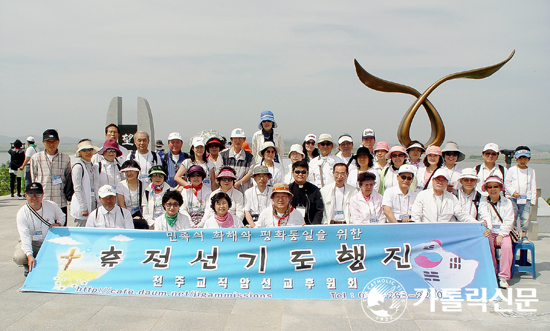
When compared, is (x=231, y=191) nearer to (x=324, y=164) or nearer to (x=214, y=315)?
(x=324, y=164)

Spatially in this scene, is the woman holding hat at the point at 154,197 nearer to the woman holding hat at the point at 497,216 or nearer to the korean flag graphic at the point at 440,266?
the korean flag graphic at the point at 440,266

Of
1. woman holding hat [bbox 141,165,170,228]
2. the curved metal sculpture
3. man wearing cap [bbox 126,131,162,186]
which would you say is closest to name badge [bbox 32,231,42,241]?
woman holding hat [bbox 141,165,170,228]

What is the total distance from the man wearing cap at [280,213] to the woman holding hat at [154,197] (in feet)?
4.87

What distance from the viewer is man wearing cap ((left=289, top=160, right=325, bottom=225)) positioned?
5.24 m

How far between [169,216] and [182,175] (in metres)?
1.19

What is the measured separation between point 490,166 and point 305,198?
3.09 metres

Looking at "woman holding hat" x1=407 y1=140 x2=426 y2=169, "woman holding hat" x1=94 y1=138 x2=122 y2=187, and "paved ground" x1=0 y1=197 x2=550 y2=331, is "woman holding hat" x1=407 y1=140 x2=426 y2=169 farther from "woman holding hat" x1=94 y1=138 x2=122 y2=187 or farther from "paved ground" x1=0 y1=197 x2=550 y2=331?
"woman holding hat" x1=94 y1=138 x2=122 y2=187

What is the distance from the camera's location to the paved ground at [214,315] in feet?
11.9

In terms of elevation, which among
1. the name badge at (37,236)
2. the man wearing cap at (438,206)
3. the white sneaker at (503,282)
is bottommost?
the white sneaker at (503,282)

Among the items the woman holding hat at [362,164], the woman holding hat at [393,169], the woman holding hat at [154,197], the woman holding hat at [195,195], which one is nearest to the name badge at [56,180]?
the woman holding hat at [154,197]

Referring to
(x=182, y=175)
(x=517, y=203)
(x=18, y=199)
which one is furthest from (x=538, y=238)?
(x=18, y=199)

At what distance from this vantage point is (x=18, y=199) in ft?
40.3

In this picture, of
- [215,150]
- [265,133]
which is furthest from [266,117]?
[215,150]

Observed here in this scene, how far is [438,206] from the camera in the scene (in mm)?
4961
